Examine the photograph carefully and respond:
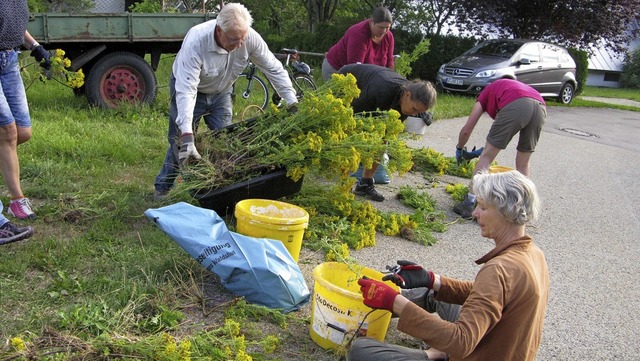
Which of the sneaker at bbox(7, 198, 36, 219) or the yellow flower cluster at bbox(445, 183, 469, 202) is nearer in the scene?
the sneaker at bbox(7, 198, 36, 219)

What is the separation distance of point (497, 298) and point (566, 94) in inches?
662

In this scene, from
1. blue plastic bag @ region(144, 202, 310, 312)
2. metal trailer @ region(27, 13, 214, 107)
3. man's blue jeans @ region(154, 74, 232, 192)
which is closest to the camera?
blue plastic bag @ region(144, 202, 310, 312)

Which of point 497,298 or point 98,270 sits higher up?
point 497,298

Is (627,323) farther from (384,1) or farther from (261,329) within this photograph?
(384,1)

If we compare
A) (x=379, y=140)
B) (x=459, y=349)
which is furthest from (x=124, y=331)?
(x=379, y=140)

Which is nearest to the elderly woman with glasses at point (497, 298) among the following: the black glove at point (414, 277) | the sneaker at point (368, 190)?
the black glove at point (414, 277)

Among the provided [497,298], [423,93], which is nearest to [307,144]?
[423,93]

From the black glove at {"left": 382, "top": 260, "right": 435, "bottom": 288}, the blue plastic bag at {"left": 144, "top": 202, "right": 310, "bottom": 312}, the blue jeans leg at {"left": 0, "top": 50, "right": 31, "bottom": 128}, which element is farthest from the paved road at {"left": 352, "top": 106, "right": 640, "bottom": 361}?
the blue jeans leg at {"left": 0, "top": 50, "right": 31, "bottom": 128}

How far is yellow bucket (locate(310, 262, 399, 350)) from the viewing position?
330 cm

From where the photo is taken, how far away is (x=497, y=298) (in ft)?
8.45

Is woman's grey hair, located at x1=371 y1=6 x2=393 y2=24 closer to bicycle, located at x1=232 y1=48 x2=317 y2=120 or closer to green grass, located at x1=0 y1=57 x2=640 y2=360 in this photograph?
green grass, located at x1=0 y1=57 x2=640 y2=360

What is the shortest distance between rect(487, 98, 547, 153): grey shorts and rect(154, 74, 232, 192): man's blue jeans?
8.35 ft

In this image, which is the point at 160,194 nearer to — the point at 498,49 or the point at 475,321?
the point at 475,321

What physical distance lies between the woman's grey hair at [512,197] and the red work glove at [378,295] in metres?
0.60
